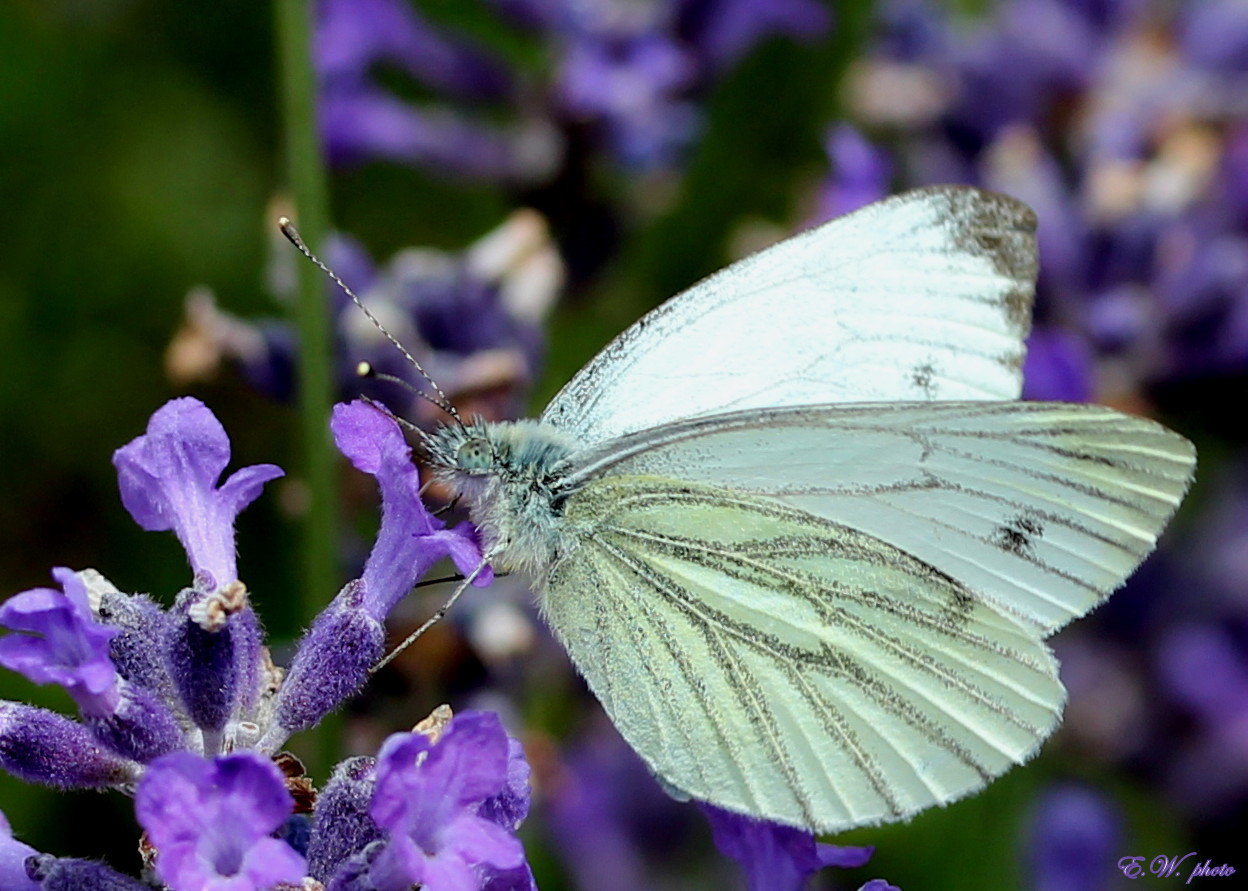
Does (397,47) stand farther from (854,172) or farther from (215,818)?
(215,818)

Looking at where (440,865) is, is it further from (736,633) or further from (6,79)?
(6,79)

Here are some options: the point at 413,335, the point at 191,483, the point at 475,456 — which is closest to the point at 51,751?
the point at 191,483

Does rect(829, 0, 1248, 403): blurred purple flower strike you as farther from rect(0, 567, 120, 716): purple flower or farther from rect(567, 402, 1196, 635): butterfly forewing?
rect(0, 567, 120, 716): purple flower

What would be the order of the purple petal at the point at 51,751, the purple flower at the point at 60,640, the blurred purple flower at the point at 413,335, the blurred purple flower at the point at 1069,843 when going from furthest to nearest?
1. the blurred purple flower at the point at 1069,843
2. the blurred purple flower at the point at 413,335
3. the purple petal at the point at 51,751
4. the purple flower at the point at 60,640

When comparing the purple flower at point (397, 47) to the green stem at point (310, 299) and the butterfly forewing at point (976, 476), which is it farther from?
the butterfly forewing at point (976, 476)

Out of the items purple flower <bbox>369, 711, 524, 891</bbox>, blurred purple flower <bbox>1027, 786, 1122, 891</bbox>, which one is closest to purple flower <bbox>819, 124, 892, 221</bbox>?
blurred purple flower <bbox>1027, 786, 1122, 891</bbox>

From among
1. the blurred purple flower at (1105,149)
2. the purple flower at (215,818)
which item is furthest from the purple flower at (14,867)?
the blurred purple flower at (1105,149)
